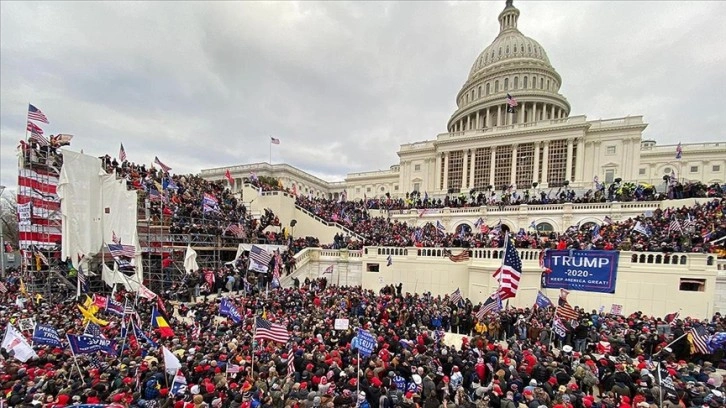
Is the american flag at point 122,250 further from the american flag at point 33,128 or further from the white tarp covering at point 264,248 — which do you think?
the american flag at point 33,128

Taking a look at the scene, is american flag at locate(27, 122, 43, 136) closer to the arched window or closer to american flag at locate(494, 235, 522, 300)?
american flag at locate(494, 235, 522, 300)

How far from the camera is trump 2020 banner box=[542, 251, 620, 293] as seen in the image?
1041 centimetres

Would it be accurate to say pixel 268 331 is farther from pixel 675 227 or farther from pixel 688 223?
pixel 688 223

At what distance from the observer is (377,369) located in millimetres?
7273

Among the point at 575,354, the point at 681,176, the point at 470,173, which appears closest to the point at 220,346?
the point at 575,354

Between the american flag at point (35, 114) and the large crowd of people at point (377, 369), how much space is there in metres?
9.82

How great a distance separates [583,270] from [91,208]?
968 inches

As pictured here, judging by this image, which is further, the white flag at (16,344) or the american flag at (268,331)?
the american flag at (268,331)

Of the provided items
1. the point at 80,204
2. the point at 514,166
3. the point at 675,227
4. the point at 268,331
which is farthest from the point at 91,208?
the point at 514,166

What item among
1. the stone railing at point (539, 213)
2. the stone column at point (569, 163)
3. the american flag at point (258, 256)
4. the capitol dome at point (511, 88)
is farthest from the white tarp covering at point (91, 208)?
the capitol dome at point (511, 88)

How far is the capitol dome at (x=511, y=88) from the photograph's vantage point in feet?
186

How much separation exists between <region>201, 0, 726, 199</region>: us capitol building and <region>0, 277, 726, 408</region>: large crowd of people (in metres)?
34.8

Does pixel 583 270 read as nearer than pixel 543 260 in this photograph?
Yes

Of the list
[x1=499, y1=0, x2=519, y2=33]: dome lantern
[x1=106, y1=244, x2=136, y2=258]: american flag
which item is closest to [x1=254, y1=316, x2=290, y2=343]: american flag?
[x1=106, y1=244, x2=136, y2=258]: american flag
